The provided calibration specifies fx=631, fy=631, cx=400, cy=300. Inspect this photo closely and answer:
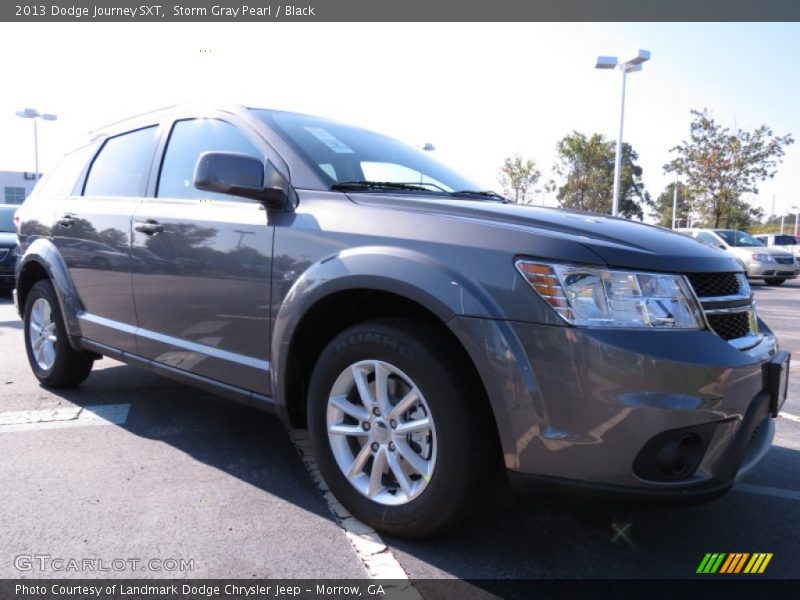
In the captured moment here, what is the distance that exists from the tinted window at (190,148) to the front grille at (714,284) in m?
2.04

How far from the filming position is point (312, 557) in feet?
7.48

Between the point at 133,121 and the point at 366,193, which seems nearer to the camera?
the point at 366,193

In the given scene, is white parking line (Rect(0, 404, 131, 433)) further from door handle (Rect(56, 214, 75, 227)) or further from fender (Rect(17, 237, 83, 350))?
door handle (Rect(56, 214, 75, 227))

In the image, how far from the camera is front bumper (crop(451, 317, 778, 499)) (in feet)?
6.30

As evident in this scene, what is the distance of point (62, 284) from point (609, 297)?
138 inches

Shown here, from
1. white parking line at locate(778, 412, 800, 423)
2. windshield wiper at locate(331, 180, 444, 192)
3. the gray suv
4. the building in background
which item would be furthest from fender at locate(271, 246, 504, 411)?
the building in background

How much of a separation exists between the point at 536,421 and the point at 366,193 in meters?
1.25

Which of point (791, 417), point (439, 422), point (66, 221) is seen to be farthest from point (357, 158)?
point (791, 417)

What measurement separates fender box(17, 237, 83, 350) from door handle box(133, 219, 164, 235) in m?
0.95

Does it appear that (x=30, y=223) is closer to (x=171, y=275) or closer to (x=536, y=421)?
(x=171, y=275)

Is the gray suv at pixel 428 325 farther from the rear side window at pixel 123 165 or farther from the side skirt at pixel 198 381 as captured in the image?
the rear side window at pixel 123 165

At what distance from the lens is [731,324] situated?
7.30 ft

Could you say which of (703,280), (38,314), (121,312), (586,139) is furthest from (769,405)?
(586,139)

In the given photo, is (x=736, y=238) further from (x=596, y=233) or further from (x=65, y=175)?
(x=596, y=233)
